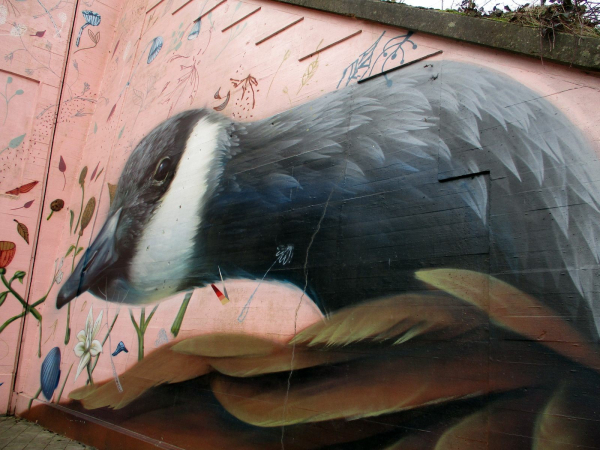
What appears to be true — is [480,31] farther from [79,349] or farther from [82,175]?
[82,175]

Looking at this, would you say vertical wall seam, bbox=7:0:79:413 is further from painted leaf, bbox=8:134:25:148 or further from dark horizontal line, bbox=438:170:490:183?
dark horizontal line, bbox=438:170:490:183

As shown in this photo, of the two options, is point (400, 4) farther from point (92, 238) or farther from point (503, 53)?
point (92, 238)

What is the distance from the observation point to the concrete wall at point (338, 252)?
3225mm

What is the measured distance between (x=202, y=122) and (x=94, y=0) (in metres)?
5.93

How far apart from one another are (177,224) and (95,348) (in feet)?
8.05

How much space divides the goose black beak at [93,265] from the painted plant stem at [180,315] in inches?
81.6

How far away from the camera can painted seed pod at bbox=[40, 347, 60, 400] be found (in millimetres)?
8070

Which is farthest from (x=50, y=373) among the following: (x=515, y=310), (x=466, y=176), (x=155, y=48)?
(x=515, y=310)

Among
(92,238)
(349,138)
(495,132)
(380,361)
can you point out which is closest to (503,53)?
(495,132)

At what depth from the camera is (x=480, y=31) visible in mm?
3895

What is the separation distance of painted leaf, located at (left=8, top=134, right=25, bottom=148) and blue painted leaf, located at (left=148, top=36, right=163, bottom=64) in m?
2.91

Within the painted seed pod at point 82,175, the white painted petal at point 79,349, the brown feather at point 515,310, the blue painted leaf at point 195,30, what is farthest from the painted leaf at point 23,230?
the brown feather at point 515,310

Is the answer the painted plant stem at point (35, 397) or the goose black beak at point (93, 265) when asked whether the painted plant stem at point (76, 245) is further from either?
the painted plant stem at point (35, 397)

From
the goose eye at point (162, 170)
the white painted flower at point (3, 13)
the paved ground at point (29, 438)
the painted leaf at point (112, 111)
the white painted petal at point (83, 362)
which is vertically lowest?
the paved ground at point (29, 438)
